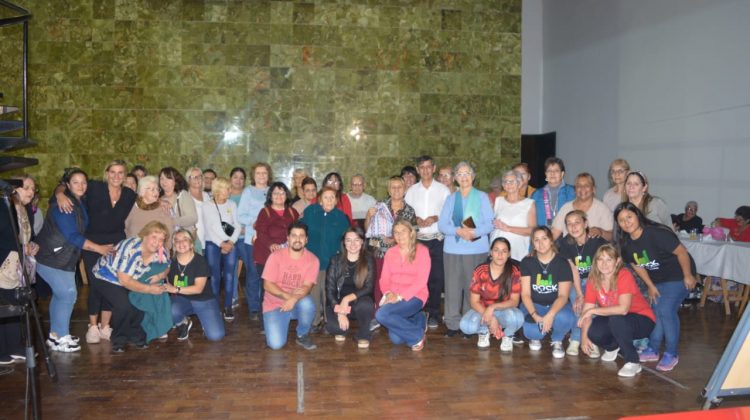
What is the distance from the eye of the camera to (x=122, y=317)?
15.7ft

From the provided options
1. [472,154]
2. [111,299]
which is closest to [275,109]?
[472,154]

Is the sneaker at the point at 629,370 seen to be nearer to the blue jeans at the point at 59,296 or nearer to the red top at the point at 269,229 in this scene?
the red top at the point at 269,229

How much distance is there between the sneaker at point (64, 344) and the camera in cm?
467

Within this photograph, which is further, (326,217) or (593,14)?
(593,14)

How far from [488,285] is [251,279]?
2386 millimetres

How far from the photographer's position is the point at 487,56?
1025 cm

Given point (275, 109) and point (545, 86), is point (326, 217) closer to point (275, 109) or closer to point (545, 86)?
point (275, 109)

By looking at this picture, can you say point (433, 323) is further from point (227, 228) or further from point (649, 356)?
point (227, 228)

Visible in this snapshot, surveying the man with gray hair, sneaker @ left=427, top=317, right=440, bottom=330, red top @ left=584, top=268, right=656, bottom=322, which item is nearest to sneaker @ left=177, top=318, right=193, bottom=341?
sneaker @ left=427, top=317, right=440, bottom=330

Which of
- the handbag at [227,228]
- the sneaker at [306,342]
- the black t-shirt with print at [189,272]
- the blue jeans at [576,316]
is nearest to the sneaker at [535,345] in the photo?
the blue jeans at [576,316]

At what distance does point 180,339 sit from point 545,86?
8.13 m

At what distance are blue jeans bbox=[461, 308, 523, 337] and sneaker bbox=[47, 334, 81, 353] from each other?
10.00ft

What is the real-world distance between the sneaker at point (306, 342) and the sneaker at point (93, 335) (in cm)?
165

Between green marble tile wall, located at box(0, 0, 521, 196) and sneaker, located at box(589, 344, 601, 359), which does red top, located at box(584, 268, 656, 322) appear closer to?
sneaker, located at box(589, 344, 601, 359)
